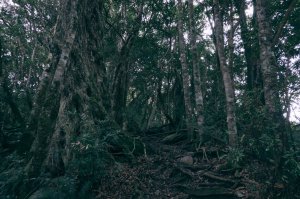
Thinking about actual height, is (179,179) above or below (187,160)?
below

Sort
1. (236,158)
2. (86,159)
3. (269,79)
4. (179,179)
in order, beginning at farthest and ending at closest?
(179,179) → (236,158) → (269,79) → (86,159)

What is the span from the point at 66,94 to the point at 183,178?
435cm

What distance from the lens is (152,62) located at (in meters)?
20.4

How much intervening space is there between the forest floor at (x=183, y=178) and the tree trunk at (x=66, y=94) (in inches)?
63.3

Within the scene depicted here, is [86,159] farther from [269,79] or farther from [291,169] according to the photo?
[269,79]

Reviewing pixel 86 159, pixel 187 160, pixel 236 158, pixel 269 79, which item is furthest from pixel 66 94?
pixel 269 79

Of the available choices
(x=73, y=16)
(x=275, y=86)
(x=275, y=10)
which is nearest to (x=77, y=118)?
(x=73, y=16)

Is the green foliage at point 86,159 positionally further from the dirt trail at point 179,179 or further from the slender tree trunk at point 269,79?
the slender tree trunk at point 269,79

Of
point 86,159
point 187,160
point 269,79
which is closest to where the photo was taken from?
point 86,159

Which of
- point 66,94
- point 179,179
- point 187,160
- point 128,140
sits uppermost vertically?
point 66,94

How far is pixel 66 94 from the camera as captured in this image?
899cm

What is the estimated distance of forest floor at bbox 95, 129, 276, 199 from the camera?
792 centimetres

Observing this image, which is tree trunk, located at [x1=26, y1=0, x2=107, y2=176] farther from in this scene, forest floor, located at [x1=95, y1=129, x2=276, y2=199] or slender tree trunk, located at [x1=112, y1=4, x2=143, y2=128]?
slender tree trunk, located at [x1=112, y1=4, x2=143, y2=128]

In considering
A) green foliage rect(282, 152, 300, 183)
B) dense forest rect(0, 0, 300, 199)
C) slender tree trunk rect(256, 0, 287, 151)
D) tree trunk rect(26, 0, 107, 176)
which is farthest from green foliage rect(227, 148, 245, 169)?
tree trunk rect(26, 0, 107, 176)
